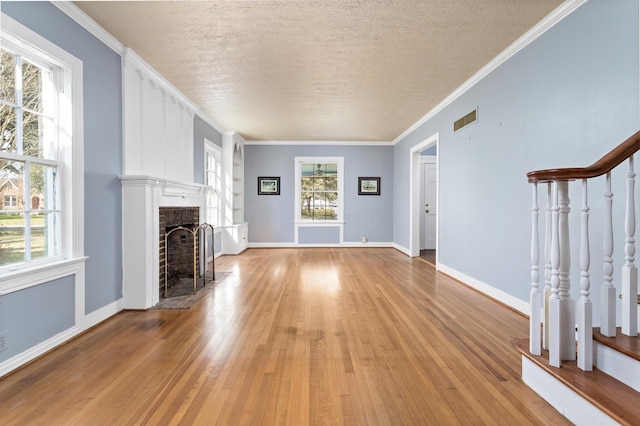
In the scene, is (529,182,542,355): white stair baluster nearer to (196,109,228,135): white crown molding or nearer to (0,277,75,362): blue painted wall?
(0,277,75,362): blue painted wall

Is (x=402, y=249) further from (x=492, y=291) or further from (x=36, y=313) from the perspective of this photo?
(x=36, y=313)

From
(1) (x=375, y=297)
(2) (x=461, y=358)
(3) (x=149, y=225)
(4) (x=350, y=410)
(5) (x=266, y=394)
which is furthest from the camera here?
(1) (x=375, y=297)

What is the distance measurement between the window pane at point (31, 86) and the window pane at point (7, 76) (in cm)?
9

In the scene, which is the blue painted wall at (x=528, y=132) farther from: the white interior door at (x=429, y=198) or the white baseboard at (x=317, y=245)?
the white baseboard at (x=317, y=245)

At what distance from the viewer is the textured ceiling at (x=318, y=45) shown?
255 cm

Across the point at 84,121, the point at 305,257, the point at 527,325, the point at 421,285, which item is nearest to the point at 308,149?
the point at 305,257

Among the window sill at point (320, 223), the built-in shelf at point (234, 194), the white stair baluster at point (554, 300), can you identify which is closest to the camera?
the white stair baluster at point (554, 300)

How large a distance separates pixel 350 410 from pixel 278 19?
2.90 meters

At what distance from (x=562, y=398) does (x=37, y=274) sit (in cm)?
324

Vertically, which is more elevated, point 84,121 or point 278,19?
point 278,19

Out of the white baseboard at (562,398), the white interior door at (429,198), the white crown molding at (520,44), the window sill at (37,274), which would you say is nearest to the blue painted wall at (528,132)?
the white crown molding at (520,44)

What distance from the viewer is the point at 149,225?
323 cm

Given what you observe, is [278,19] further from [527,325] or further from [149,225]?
[527,325]

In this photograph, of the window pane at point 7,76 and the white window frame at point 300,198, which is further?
the white window frame at point 300,198
